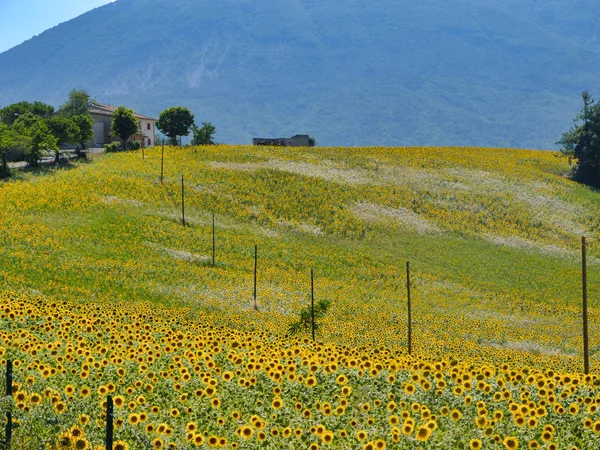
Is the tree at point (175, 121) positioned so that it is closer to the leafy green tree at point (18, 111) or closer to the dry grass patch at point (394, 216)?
the leafy green tree at point (18, 111)

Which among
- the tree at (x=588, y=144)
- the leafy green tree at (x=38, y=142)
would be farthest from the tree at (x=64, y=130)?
the tree at (x=588, y=144)

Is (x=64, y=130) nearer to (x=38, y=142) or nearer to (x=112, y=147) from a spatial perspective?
(x=38, y=142)

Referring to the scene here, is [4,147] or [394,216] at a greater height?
[4,147]

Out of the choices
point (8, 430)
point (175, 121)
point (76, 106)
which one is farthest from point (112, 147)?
point (8, 430)

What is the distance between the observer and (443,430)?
40.3 feet

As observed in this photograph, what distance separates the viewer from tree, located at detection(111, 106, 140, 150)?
105062mm

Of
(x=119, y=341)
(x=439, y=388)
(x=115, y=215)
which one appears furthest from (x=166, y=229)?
(x=439, y=388)

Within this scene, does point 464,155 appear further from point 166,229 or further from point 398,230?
point 166,229

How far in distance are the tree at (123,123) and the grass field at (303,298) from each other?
10.8m

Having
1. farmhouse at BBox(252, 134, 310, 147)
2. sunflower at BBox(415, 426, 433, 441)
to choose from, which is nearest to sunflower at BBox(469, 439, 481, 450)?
sunflower at BBox(415, 426, 433, 441)

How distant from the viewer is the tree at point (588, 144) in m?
103

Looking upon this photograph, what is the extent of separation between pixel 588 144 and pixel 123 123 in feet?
209

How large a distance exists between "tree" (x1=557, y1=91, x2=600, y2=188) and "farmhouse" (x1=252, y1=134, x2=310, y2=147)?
4264 centimetres

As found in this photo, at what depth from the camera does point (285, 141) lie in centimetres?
12800
